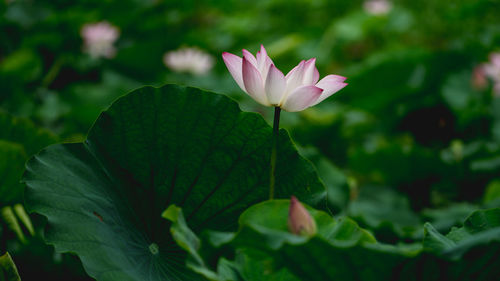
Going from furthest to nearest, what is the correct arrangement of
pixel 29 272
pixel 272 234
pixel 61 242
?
pixel 29 272 → pixel 61 242 → pixel 272 234

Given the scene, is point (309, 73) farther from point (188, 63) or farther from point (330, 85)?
point (188, 63)

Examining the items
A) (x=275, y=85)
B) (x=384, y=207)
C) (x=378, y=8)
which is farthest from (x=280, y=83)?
(x=378, y=8)

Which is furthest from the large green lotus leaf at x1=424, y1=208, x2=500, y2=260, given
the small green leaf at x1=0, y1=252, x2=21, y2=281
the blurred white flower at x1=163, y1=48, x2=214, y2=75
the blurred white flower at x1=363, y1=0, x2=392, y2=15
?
Result: the blurred white flower at x1=363, y1=0, x2=392, y2=15

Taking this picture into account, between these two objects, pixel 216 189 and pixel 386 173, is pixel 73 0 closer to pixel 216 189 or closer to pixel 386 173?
pixel 386 173

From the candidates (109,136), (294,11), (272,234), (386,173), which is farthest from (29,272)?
(294,11)

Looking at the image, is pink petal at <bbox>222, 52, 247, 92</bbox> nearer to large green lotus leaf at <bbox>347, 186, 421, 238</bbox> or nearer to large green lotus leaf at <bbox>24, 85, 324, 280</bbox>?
large green lotus leaf at <bbox>24, 85, 324, 280</bbox>
